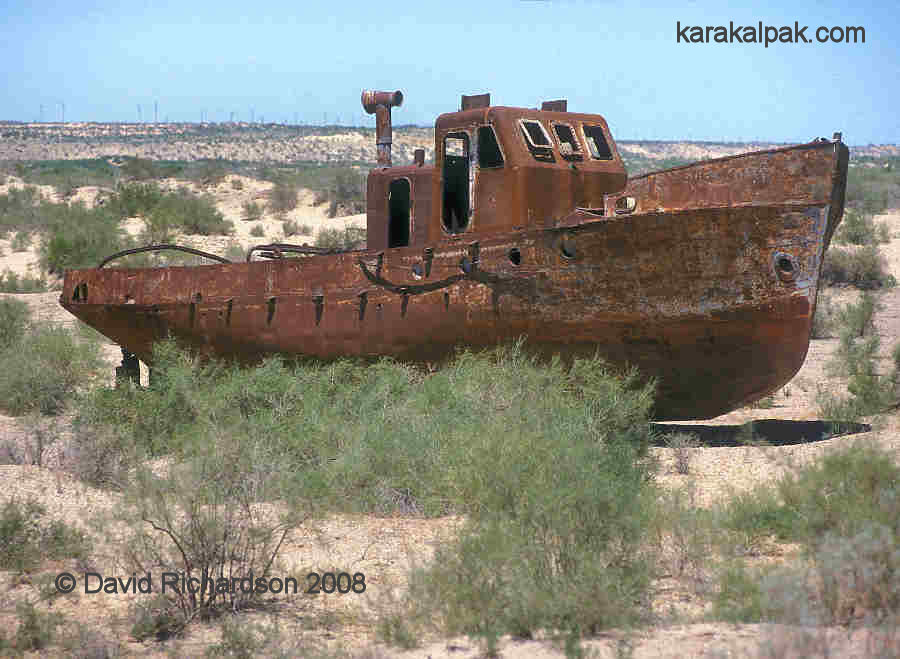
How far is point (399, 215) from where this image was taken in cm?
1181

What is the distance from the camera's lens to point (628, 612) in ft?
15.1

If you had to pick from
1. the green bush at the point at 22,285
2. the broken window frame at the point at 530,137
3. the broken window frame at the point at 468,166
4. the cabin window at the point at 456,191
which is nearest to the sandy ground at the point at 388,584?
the broken window frame at the point at 468,166

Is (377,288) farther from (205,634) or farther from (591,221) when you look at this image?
(205,634)

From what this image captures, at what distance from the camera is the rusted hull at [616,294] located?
26.3ft

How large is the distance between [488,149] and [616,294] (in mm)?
2049

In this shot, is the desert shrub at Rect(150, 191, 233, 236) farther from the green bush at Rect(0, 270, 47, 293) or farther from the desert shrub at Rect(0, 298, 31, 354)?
the desert shrub at Rect(0, 298, 31, 354)

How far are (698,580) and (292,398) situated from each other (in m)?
4.92

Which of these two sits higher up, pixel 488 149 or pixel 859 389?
pixel 488 149

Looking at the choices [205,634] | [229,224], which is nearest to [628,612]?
[205,634]

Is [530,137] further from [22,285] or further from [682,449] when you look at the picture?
[22,285]

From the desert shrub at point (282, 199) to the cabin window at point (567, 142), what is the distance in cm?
2229

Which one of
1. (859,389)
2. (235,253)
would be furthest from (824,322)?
(235,253)

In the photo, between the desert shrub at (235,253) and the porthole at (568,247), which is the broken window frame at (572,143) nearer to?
the porthole at (568,247)

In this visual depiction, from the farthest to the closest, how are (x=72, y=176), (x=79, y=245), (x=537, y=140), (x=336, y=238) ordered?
(x=72, y=176)
(x=336, y=238)
(x=79, y=245)
(x=537, y=140)
